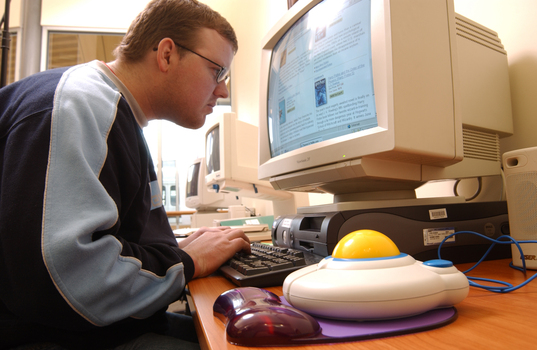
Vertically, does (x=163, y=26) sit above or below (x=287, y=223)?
above

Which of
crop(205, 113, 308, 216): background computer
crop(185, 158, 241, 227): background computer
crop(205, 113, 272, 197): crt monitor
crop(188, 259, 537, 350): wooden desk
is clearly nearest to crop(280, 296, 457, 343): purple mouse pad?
crop(188, 259, 537, 350): wooden desk

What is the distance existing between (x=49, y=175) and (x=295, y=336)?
0.38 m

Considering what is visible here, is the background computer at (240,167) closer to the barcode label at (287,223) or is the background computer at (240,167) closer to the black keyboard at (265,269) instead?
the barcode label at (287,223)

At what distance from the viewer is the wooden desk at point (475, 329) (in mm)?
290

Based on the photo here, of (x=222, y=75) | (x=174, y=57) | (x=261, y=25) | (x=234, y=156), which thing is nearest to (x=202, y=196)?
(x=234, y=156)

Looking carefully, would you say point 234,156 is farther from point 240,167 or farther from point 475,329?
point 475,329

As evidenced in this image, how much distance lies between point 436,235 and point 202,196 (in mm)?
2569

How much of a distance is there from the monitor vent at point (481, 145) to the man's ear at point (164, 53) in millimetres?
798

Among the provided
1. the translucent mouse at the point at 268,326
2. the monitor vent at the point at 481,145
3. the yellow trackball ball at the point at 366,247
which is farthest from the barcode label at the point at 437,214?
the translucent mouse at the point at 268,326

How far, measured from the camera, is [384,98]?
2.09 feet

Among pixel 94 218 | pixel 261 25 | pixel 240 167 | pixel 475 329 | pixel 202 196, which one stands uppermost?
pixel 261 25

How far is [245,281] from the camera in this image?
52cm

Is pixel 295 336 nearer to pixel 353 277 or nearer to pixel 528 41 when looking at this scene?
pixel 353 277

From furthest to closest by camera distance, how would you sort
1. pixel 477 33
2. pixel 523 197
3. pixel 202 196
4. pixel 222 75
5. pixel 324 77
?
1. pixel 202 196
2. pixel 222 75
3. pixel 477 33
4. pixel 324 77
5. pixel 523 197
